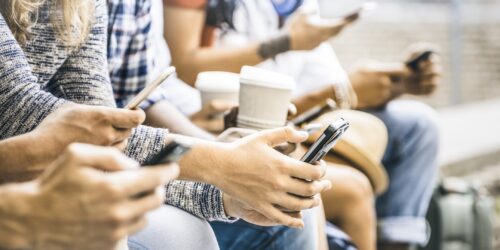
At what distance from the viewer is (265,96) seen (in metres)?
1.46

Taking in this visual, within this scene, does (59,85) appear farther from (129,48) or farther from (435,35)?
(435,35)

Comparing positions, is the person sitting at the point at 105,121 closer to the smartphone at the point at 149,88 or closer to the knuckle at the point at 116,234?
the smartphone at the point at 149,88

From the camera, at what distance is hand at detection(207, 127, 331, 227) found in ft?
3.79

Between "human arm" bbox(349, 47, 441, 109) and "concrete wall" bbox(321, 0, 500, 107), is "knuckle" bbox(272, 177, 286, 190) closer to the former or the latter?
"human arm" bbox(349, 47, 441, 109)

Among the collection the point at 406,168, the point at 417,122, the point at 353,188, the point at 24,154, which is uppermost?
the point at 24,154

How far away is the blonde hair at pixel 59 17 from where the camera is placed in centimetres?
128

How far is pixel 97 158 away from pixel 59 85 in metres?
0.65

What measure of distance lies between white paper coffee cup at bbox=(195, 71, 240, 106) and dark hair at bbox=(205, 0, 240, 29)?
1.57 ft

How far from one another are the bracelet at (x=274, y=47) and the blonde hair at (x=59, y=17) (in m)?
0.90

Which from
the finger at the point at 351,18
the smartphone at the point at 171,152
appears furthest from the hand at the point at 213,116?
the smartphone at the point at 171,152

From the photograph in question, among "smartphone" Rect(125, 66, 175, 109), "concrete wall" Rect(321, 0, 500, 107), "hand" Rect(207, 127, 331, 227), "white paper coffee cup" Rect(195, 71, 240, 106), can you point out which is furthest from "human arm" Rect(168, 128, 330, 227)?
"concrete wall" Rect(321, 0, 500, 107)

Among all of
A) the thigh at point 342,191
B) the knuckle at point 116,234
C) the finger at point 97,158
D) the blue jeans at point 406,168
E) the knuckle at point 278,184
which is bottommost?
the blue jeans at point 406,168

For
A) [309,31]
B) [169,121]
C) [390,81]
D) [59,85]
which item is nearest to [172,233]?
[59,85]

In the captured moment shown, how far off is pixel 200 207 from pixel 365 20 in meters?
7.02
